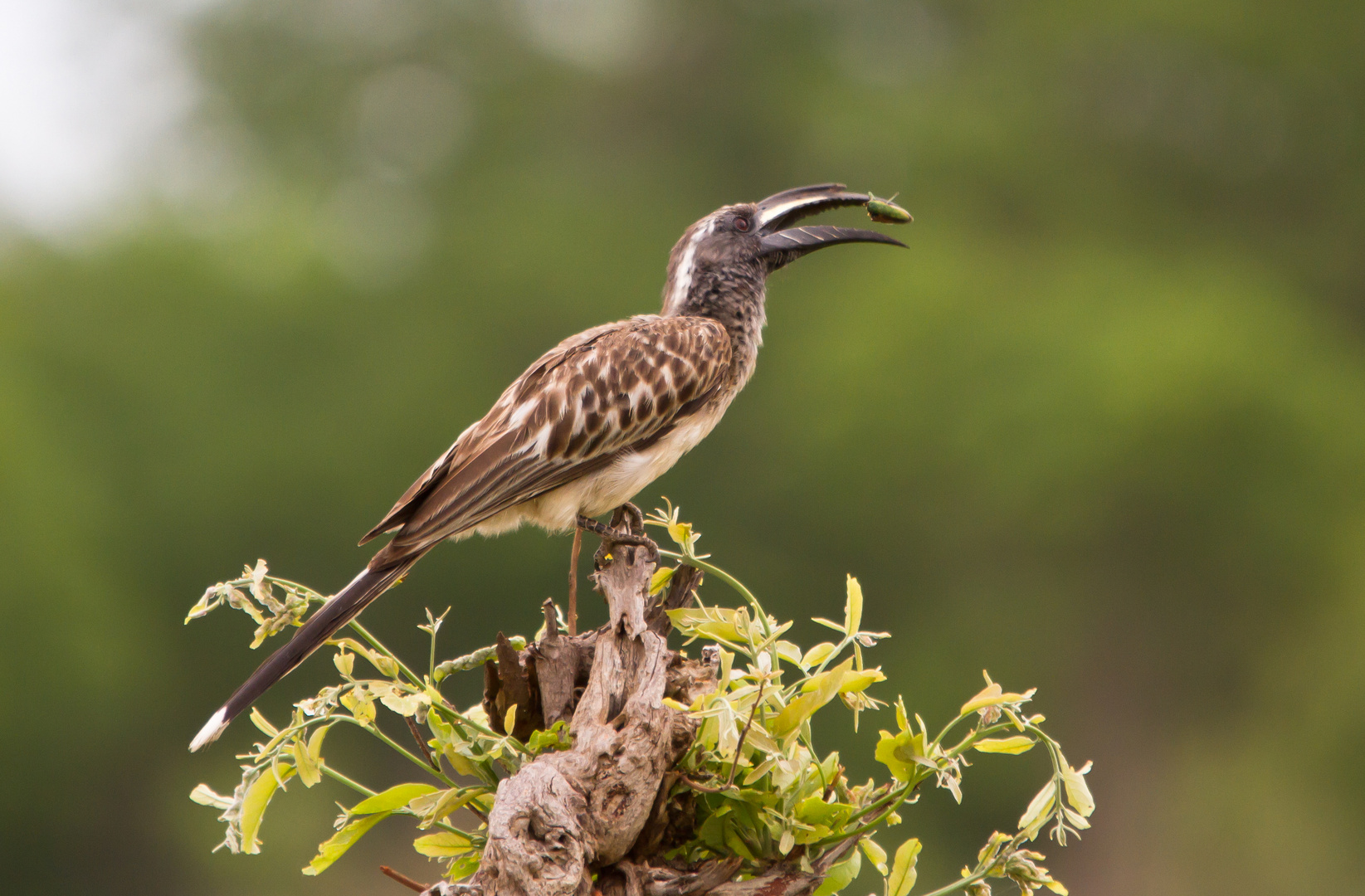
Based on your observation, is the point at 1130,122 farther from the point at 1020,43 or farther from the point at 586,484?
the point at 586,484

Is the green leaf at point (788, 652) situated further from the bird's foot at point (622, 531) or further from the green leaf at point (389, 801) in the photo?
the green leaf at point (389, 801)

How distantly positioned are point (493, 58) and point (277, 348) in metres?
9.08

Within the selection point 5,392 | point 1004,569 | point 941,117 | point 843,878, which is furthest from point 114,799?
point 843,878

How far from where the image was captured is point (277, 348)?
19.8 meters

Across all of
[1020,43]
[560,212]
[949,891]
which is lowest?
[949,891]

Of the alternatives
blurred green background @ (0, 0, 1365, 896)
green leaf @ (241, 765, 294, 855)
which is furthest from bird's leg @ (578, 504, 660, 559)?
blurred green background @ (0, 0, 1365, 896)

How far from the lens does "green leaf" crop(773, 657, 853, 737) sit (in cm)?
236

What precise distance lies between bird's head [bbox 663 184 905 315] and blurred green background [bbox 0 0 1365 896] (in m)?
11.9

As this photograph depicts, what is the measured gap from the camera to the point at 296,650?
285 cm

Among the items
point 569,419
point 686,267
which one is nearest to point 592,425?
point 569,419

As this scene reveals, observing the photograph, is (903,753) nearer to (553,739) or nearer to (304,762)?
(553,739)

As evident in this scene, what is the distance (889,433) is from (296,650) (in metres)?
17.2

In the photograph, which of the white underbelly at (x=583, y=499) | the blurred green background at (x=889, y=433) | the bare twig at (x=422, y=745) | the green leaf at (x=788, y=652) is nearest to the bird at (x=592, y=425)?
the white underbelly at (x=583, y=499)

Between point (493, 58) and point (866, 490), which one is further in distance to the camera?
point (493, 58)
